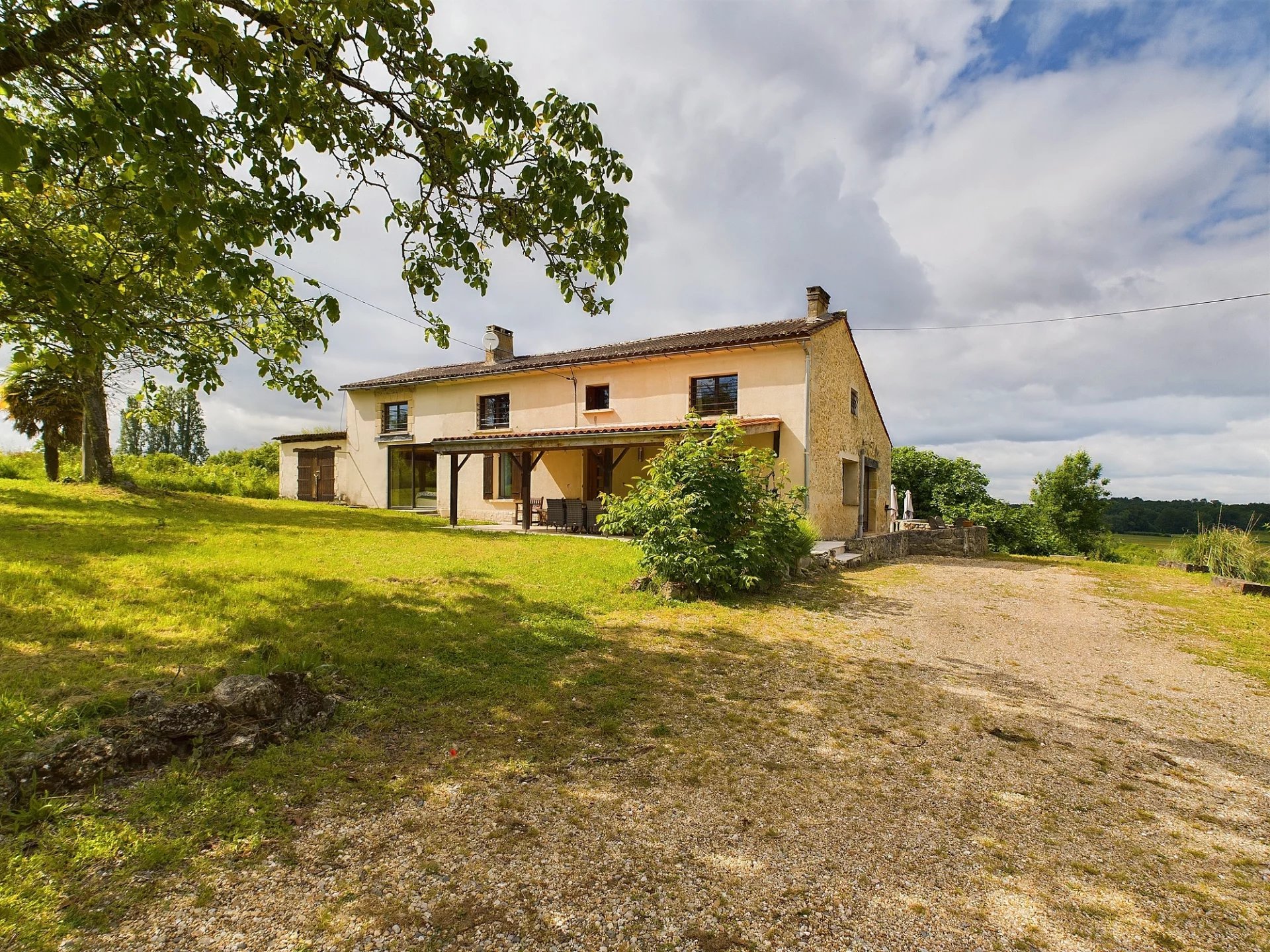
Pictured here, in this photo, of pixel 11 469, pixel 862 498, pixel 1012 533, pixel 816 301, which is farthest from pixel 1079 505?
pixel 11 469

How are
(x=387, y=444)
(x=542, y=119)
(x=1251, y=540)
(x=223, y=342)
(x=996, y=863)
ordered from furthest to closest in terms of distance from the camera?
1. (x=387, y=444)
2. (x=1251, y=540)
3. (x=223, y=342)
4. (x=542, y=119)
5. (x=996, y=863)

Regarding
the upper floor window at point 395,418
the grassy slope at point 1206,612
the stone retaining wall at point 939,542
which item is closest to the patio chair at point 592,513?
the stone retaining wall at point 939,542

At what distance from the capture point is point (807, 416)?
13367 mm

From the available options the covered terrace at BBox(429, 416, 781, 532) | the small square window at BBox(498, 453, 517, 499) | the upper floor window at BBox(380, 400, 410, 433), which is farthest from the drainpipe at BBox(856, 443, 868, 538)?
the upper floor window at BBox(380, 400, 410, 433)

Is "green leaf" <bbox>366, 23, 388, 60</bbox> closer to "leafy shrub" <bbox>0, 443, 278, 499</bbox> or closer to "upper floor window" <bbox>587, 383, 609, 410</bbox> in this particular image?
"upper floor window" <bbox>587, 383, 609, 410</bbox>

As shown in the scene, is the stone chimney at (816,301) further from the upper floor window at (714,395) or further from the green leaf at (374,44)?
the green leaf at (374,44)

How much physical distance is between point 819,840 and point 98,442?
1817 cm

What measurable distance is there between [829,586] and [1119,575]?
22.7 feet

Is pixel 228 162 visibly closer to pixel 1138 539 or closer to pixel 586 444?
pixel 586 444

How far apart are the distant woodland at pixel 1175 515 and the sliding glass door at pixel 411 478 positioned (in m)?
21.2

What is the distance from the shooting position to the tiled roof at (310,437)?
2189cm

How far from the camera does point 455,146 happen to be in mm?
4203

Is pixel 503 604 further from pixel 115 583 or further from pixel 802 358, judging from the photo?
pixel 802 358

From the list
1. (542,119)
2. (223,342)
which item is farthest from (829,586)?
(223,342)
